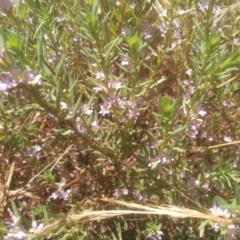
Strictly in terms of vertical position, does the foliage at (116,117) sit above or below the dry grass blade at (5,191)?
above

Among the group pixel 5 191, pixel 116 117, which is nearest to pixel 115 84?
pixel 116 117

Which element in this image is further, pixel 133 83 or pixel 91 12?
pixel 133 83

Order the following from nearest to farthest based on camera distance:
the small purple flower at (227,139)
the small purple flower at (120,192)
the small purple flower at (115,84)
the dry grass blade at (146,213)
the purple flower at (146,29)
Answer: the dry grass blade at (146,213), the small purple flower at (115,84), the purple flower at (146,29), the small purple flower at (120,192), the small purple flower at (227,139)

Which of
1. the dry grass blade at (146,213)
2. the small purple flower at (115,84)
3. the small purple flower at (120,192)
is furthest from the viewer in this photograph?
the small purple flower at (120,192)

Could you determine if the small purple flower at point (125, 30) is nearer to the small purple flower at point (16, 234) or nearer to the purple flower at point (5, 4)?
the purple flower at point (5, 4)

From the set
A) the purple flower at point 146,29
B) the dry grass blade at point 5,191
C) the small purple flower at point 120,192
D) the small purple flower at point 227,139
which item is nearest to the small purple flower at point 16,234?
the dry grass blade at point 5,191

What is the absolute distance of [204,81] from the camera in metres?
1.39

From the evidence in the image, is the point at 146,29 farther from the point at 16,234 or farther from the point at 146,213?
the point at 16,234

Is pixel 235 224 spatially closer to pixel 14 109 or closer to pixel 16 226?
pixel 16 226

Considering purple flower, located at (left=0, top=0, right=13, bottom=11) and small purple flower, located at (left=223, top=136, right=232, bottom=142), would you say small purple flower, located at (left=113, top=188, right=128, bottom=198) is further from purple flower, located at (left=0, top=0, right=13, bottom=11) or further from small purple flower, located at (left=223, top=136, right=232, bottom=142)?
purple flower, located at (left=0, top=0, right=13, bottom=11)

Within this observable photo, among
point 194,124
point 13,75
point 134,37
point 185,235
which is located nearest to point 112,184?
point 185,235

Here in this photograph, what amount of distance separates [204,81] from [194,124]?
0.23 meters

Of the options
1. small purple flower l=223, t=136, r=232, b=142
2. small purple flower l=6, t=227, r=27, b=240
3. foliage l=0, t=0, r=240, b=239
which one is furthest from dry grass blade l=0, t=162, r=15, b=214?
small purple flower l=223, t=136, r=232, b=142

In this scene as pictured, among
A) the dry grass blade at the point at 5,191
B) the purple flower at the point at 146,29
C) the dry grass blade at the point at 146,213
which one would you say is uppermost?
the purple flower at the point at 146,29
